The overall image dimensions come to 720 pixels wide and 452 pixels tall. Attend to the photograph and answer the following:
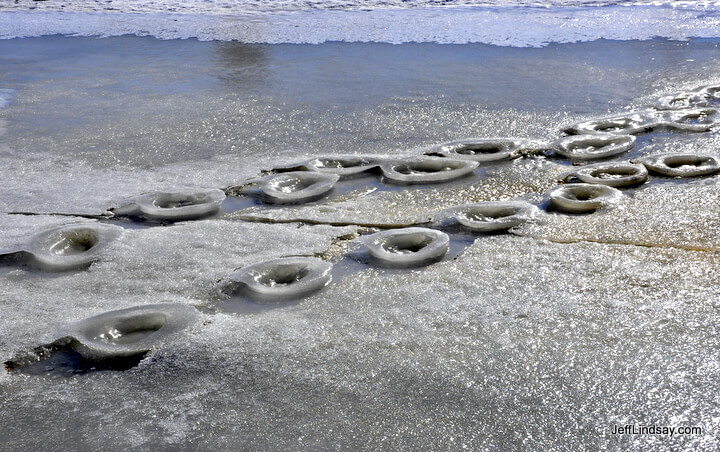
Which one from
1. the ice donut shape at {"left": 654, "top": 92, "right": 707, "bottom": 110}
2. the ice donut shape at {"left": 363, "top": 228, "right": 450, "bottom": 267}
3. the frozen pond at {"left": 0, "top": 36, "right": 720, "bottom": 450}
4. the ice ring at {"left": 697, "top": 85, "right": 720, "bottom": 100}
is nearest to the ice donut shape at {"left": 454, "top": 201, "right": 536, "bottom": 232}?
the frozen pond at {"left": 0, "top": 36, "right": 720, "bottom": 450}

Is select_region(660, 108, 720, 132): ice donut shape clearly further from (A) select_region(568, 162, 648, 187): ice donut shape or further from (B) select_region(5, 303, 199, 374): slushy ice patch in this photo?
(B) select_region(5, 303, 199, 374): slushy ice patch

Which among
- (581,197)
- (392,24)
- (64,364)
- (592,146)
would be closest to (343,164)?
(581,197)

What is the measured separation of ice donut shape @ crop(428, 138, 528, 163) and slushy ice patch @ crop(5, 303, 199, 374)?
175 centimetres

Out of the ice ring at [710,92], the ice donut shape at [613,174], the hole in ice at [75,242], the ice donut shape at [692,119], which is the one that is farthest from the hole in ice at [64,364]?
the ice ring at [710,92]

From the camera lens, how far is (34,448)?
1.49m

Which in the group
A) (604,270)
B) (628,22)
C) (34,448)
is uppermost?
(628,22)

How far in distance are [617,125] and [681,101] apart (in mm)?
750

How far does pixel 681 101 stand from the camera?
422 cm

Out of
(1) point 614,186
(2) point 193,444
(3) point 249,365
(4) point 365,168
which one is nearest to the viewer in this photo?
(2) point 193,444

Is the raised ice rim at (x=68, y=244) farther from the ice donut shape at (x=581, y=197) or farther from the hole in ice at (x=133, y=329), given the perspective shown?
the ice donut shape at (x=581, y=197)

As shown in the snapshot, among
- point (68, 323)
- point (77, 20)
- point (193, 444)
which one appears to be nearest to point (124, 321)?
point (68, 323)

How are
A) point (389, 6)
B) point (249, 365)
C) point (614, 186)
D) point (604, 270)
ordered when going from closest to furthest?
point (249, 365) < point (604, 270) < point (614, 186) < point (389, 6)

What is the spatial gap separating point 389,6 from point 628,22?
9.67 ft

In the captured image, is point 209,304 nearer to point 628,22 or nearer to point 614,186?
point 614,186
